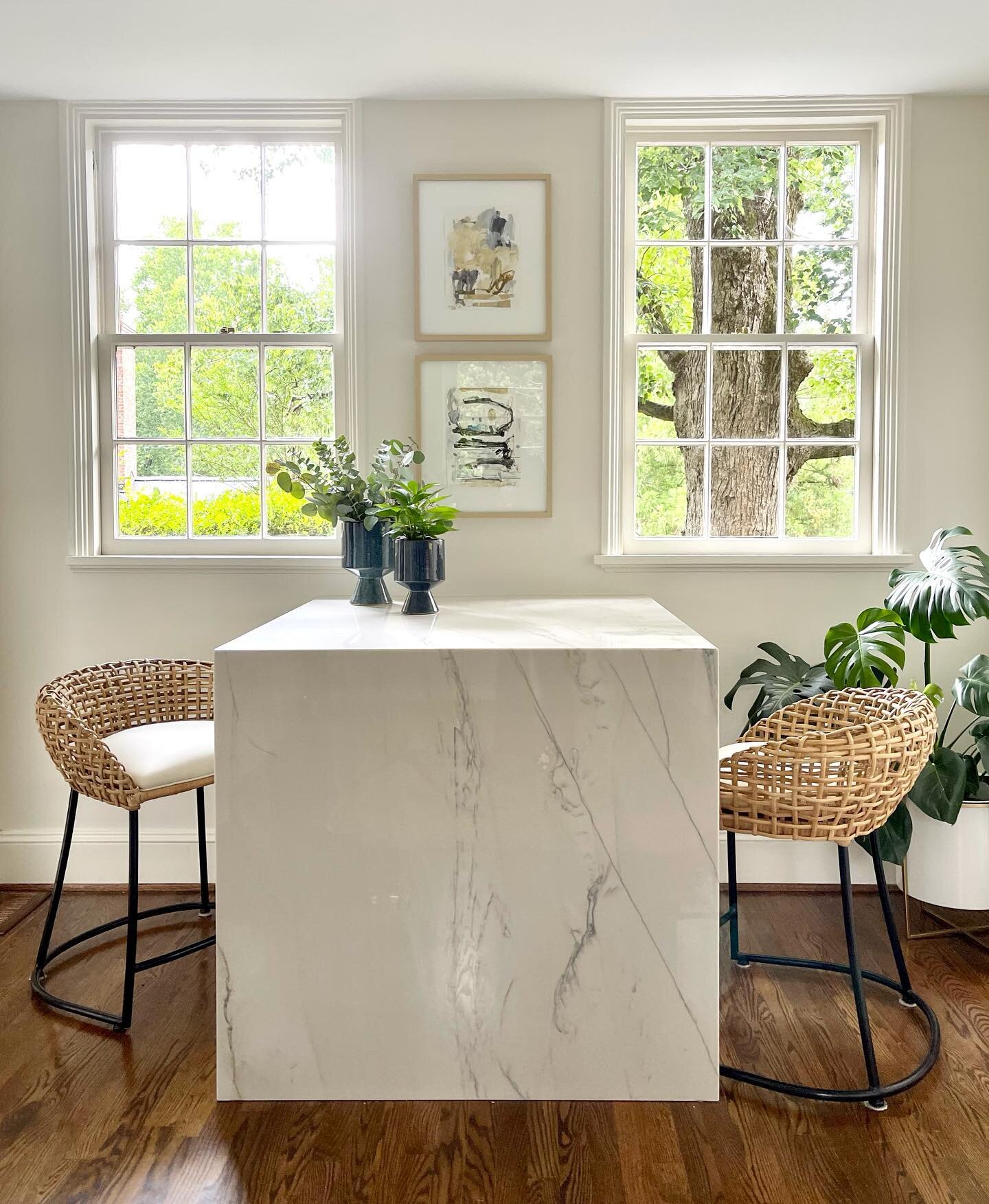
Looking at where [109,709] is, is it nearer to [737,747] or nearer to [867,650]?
[737,747]

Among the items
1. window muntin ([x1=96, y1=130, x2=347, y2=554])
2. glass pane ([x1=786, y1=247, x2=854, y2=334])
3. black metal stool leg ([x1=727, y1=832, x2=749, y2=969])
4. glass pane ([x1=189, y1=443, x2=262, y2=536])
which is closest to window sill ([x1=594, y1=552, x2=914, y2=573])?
glass pane ([x1=786, y1=247, x2=854, y2=334])

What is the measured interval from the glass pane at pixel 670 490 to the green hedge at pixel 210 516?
105 cm

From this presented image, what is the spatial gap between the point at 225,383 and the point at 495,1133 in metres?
2.34

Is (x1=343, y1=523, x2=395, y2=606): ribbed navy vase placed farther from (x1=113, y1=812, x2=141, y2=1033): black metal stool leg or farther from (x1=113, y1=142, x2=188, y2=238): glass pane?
(x1=113, y1=142, x2=188, y2=238): glass pane

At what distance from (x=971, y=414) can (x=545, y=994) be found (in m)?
2.25

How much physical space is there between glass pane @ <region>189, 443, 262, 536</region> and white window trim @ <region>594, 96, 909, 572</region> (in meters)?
1.15

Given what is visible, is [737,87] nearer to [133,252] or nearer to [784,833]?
[133,252]

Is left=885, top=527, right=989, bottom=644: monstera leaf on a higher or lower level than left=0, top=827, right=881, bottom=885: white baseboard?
higher

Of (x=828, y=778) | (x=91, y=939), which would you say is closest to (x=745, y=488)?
(x=828, y=778)

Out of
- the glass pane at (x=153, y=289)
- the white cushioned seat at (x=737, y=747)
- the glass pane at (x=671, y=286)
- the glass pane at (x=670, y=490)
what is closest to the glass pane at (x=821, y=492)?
the glass pane at (x=670, y=490)

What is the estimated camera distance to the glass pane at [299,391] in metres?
3.13

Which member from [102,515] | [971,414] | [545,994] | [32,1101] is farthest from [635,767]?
[102,515]

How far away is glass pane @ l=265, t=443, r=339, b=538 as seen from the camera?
3.15 metres

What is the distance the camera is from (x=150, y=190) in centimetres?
313
